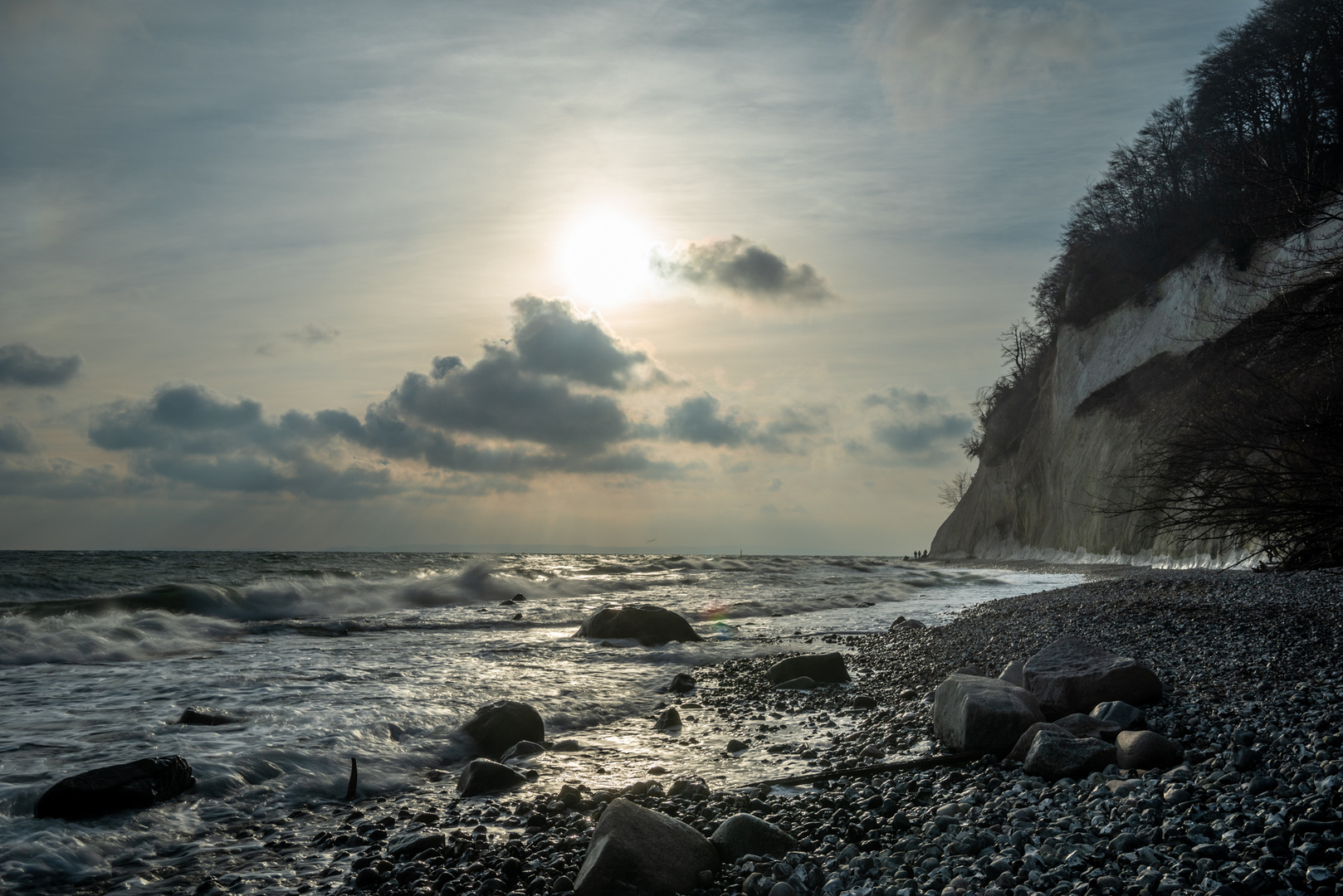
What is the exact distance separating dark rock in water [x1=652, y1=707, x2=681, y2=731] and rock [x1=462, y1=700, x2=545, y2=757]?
4.63ft

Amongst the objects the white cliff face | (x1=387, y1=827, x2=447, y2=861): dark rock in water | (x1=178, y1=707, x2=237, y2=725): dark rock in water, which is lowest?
(x1=178, y1=707, x2=237, y2=725): dark rock in water

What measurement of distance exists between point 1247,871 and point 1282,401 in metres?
9.21

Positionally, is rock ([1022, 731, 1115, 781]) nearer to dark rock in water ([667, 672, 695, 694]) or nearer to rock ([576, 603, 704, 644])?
dark rock in water ([667, 672, 695, 694])

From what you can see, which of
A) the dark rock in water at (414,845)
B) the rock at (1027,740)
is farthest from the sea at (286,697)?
Answer: the rock at (1027,740)

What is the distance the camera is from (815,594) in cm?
2770

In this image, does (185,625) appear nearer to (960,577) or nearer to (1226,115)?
(960,577)

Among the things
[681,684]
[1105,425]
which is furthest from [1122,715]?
[1105,425]

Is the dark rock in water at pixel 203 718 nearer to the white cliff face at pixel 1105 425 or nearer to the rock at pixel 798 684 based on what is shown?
the rock at pixel 798 684

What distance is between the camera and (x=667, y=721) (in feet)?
28.8

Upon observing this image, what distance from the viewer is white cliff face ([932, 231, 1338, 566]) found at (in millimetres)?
30953

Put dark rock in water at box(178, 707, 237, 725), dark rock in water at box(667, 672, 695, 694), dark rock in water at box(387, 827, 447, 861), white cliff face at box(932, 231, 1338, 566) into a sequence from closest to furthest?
dark rock in water at box(387, 827, 447, 861) → dark rock in water at box(178, 707, 237, 725) → dark rock in water at box(667, 672, 695, 694) → white cliff face at box(932, 231, 1338, 566)

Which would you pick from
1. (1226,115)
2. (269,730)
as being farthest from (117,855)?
(1226,115)

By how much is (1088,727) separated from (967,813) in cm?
167

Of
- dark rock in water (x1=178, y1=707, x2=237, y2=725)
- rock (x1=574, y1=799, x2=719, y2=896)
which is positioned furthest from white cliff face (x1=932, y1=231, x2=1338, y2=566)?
dark rock in water (x1=178, y1=707, x2=237, y2=725)
